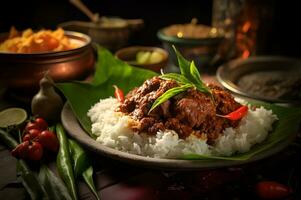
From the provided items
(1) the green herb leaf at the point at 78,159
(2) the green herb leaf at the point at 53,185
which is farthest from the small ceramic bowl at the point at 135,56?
(2) the green herb leaf at the point at 53,185

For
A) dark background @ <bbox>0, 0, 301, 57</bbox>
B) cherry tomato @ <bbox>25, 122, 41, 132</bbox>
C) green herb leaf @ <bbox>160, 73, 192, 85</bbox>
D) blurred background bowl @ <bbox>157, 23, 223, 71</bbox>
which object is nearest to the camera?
green herb leaf @ <bbox>160, 73, 192, 85</bbox>

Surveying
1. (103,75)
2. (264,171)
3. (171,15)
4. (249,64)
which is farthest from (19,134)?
(171,15)

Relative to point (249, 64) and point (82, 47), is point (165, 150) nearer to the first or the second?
point (82, 47)

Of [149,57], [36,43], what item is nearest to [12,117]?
[36,43]

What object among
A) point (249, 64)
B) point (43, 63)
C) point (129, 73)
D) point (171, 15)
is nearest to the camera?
point (43, 63)

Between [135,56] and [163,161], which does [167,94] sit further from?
[135,56]

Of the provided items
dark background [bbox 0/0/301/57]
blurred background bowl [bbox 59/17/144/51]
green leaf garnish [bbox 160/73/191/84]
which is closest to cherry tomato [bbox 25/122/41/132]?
green leaf garnish [bbox 160/73/191/84]

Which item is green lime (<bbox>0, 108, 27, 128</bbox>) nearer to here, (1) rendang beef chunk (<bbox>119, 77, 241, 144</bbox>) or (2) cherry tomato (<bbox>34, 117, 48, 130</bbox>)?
(2) cherry tomato (<bbox>34, 117, 48, 130</bbox>)
